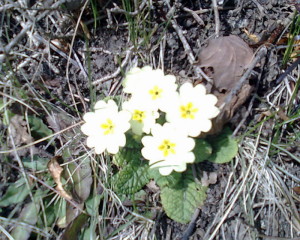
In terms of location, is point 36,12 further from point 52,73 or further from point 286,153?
point 286,153

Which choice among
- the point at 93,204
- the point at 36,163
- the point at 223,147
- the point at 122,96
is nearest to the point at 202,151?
the point at 223,147

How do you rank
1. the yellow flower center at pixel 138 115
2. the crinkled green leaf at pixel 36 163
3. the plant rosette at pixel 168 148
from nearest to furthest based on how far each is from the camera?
the plant rosette at pixel 168 148 → the yellow flower center at pixel 138 115 → the crinkled green leaf at pixel 36 163

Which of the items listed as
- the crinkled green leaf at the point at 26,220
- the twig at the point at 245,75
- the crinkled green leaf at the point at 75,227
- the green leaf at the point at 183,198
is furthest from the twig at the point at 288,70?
the crinkled green leaf at the point at 26,220

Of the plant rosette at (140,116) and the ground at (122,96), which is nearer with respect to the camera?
the plant rosette at (140,116)

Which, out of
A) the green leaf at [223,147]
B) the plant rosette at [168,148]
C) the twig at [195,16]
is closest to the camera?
the plant rosette at [168,148]

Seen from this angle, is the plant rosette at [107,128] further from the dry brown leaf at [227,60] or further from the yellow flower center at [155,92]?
the dry brown leaf at [227,60]

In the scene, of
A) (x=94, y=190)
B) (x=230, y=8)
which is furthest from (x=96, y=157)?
(x=230, y=8)
